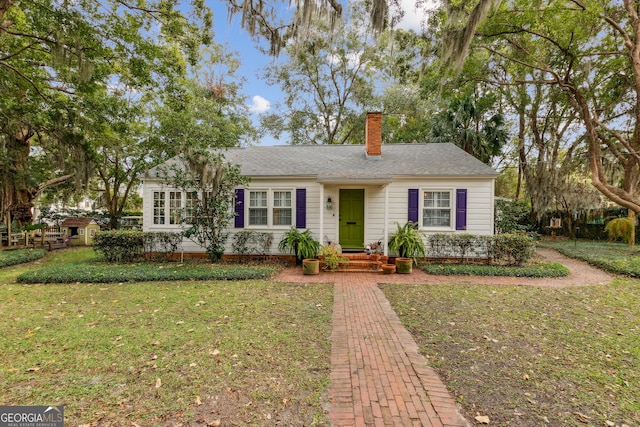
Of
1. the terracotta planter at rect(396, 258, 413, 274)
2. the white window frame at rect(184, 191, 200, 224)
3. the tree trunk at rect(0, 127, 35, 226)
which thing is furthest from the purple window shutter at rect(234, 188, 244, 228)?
the tree trunk at rect(0, 127, 35, 226)

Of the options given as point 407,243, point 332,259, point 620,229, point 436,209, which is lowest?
point 332,259

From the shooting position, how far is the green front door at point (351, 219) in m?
9.99

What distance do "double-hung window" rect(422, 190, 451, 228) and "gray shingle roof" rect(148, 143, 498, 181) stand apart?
0.75 metres

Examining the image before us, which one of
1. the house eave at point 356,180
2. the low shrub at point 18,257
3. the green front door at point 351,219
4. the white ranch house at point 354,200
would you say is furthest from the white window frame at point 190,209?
the low shrub at point 18,257

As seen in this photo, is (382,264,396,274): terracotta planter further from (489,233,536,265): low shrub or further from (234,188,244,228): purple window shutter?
(234,188,244,228): purple window shutter

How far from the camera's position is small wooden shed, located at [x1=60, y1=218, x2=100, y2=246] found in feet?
46.2

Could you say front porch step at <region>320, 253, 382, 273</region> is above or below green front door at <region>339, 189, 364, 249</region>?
below

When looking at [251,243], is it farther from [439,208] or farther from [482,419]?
[482,419]

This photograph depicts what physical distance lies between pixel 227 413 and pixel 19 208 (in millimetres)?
17634

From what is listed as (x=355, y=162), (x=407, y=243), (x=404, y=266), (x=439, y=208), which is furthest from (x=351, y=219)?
(x=439, y=208)

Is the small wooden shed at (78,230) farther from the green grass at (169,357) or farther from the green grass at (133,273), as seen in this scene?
the green grass at (169,357)

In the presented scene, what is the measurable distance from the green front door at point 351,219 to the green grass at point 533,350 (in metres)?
3.84

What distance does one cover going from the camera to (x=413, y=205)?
9664mm

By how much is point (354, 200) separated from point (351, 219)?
0.70 metres
